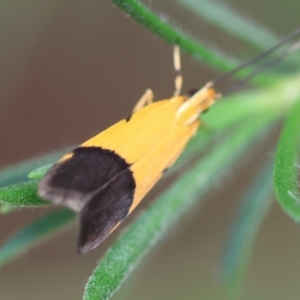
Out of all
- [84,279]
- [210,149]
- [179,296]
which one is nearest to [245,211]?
[210,149]

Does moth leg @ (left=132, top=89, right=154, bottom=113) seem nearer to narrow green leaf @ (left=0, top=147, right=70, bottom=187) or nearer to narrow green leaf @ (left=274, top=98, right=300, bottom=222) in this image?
narrow green leaf @ (left=0, top=147, right=70, bottom=187)

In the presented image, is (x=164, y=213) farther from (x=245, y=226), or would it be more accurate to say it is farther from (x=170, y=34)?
(x=170, y=34)

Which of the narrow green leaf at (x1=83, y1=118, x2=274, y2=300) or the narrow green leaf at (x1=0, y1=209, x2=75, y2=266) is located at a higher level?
the narrow green leaf at (x1=0, y1=209, x2=75, y2=266)

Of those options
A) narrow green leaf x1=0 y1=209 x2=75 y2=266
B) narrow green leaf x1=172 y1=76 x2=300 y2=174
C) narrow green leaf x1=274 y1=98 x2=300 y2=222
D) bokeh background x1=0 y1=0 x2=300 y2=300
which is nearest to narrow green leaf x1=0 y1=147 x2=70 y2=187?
narrow green leaf x1=0 y1=209 x2=75 y2=266

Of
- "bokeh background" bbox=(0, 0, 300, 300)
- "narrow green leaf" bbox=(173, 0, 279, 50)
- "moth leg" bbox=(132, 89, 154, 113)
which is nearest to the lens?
"moth leg" bbox=(132, 89, 154, 113)

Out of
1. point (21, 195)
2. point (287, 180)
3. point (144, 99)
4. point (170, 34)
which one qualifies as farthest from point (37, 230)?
point (287, 180)

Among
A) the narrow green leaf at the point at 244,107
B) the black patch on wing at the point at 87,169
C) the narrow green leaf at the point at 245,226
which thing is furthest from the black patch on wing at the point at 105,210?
the narrow green leaf at the point at 245,226

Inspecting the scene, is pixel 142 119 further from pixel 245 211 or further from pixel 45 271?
pixel 45 271

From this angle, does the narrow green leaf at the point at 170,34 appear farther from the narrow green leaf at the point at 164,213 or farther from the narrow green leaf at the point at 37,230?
the narrow green leaf at the point at 37,230
